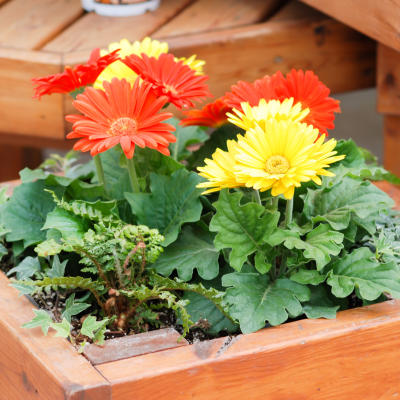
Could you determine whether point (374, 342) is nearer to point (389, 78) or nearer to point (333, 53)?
point (389, 78)

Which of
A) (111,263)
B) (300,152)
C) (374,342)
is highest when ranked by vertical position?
(300,152)

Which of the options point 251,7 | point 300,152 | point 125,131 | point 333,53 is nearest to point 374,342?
point 300,152

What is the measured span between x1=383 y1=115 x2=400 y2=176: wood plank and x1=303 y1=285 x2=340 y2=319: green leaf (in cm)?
82

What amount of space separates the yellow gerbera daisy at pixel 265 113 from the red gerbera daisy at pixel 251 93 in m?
0.04

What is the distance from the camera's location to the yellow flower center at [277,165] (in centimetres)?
63

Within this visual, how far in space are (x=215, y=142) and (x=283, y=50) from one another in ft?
2.22

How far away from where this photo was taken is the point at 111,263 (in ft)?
2.21

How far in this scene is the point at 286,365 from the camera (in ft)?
2.08

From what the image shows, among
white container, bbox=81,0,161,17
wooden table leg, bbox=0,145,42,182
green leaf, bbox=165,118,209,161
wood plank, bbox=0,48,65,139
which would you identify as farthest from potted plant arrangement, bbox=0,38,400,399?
wooden table leg, bbox=0,145,42,182

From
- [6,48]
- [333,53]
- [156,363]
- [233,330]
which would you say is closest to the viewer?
[156,363]

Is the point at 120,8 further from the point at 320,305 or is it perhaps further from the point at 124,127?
the point at 320,305

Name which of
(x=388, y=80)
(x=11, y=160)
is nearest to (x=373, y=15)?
(x=388, y=80)

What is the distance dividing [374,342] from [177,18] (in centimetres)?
116

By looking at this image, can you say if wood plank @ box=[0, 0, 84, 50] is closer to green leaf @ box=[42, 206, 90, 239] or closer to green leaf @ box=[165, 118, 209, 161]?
green leaf @ box=[165, 118, 209, 161]
